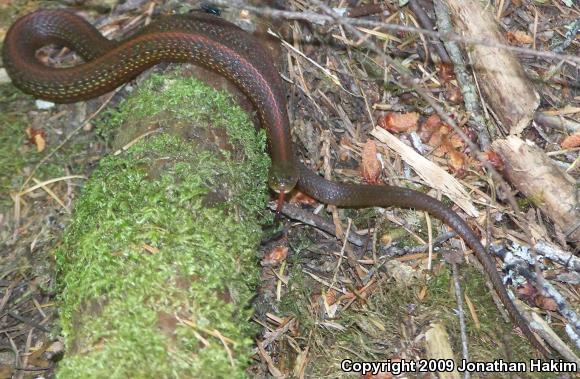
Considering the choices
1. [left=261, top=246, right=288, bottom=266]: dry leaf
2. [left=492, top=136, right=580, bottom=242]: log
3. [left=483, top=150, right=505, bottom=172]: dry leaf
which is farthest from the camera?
[left=483, top=150, right=505, bottom=172]: dry leaf

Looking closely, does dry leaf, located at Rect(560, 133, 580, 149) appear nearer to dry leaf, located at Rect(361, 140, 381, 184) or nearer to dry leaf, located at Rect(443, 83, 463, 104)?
dry leaf, located at Rect(443, 83, 463, 104)

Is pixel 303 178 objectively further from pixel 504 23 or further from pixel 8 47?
pixel 8 47

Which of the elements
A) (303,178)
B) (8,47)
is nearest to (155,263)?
(303,178)

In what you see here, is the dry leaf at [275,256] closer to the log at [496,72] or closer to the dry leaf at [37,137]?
the log at [496,72]

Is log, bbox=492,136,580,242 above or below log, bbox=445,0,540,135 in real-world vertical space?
below

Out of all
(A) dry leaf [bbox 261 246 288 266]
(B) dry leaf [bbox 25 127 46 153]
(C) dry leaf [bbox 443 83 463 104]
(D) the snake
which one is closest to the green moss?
(A) dry leaf [bbox 261 246 288 266]

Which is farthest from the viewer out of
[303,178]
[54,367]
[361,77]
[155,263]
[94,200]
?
[361,77]

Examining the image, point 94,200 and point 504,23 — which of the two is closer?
point 94,200
